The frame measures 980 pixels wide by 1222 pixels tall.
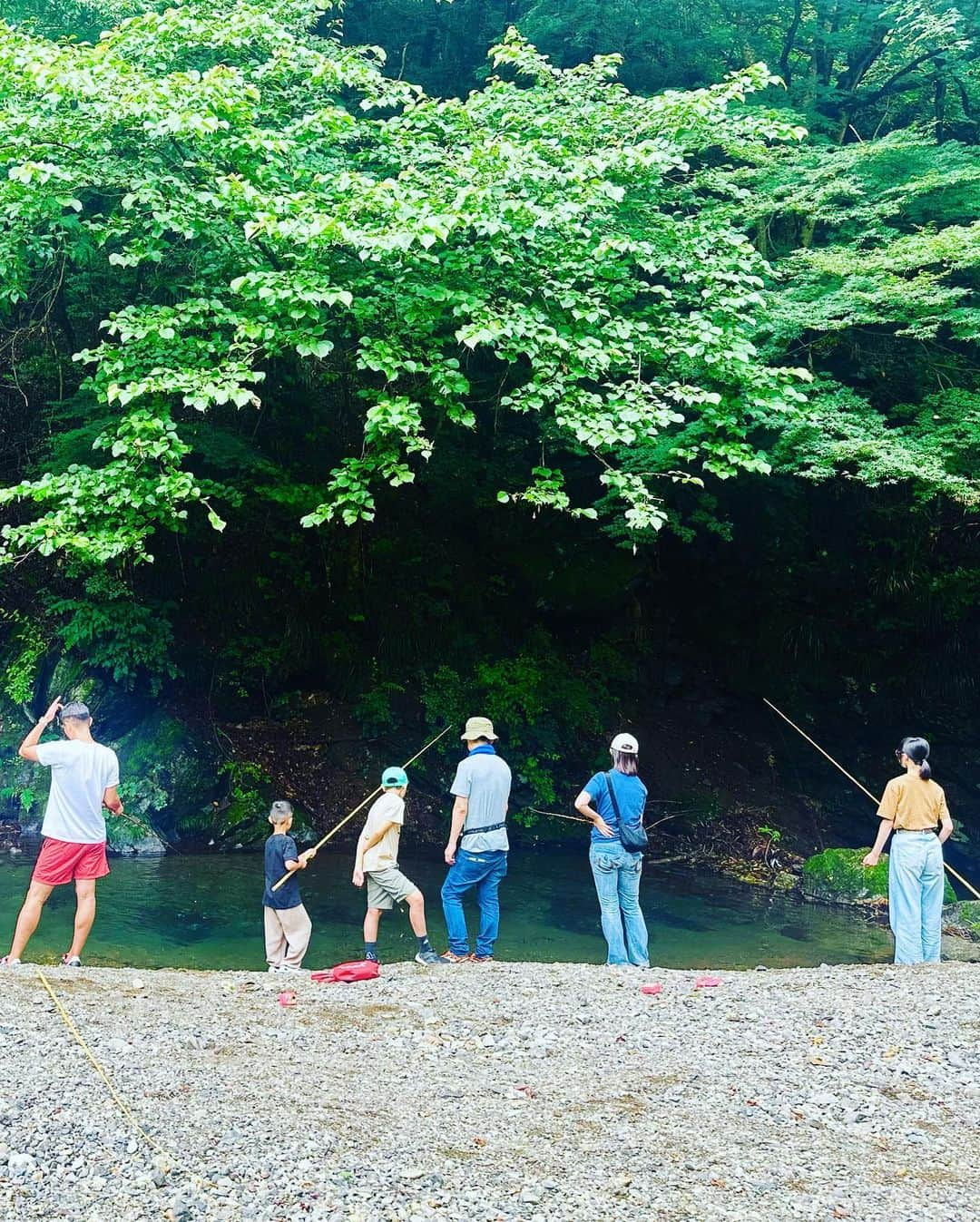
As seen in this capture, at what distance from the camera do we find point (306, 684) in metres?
13.6

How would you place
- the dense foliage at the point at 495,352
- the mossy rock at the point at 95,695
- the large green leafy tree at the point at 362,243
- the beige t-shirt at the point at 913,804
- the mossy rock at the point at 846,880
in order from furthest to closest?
the mossy rock at the point at 95,695
the mossy rock at the point at 846,880
the dense foliage at the point at 495,352
the large green leafy tree at the point at 362,243
the beige t-shirt at the point at 913,804

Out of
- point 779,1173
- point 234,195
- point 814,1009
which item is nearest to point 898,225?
point 234,195

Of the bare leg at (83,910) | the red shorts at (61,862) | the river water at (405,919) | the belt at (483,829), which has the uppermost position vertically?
the belt at (483,829)

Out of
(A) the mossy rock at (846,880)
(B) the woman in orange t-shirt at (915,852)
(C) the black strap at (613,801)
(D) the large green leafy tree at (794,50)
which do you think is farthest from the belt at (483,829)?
(D) the large green leafy tree at (794,50)

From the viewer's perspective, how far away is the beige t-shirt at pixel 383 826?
629cm

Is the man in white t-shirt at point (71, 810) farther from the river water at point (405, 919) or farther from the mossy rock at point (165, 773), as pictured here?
the mossy rock at point (165, 773)

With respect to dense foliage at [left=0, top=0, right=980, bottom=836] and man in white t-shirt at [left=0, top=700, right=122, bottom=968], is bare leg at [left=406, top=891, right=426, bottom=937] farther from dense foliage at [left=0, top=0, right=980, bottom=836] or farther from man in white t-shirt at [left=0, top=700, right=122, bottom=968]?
dense foliage at [left=0, top=0, right=980, bottom=836]

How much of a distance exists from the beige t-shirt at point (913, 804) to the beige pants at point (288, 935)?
402 cm

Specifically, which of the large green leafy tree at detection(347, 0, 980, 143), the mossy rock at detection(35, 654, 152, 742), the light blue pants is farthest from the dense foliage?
the light blue pants

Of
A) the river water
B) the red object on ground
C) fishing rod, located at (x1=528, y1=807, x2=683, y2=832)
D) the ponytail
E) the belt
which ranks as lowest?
the river water

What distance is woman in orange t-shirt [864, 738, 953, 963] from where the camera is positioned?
653 cm

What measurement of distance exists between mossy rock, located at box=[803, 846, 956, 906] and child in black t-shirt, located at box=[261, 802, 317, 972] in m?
6.57

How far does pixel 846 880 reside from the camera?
1079 cm

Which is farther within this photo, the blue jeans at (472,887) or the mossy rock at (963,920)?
the mossy rock at (963,920)
